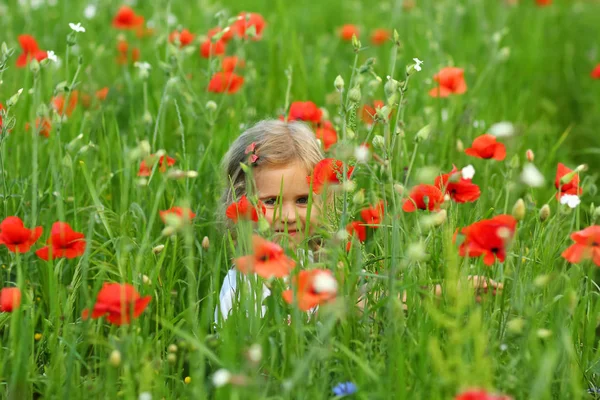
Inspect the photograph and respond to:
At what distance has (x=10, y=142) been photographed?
2979 mm

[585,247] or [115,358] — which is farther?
[585,247]

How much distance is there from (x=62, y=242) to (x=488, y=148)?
3.35ft

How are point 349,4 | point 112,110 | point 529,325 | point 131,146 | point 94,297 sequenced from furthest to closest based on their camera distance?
point 349,4 → point 112,110 → point 131,146 → point 94,297 → point 529,325

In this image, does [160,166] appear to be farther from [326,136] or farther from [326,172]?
[326,172]

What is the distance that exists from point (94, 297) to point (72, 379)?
0.19 meters

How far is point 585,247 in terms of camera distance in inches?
65.6

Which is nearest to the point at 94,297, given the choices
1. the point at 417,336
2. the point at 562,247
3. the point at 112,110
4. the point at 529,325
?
the point at 417,336

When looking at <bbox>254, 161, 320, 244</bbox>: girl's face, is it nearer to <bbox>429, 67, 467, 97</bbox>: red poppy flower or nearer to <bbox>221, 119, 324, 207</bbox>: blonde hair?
<bbox>221, 119, 324, 207</bbox>: blonde hair

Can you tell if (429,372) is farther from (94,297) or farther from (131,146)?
(131,146)

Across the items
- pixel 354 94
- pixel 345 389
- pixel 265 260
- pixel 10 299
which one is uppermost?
pixel 354 94

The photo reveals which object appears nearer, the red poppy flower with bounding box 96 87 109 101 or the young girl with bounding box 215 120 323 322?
the young girl with bounding box 215 120 323 322

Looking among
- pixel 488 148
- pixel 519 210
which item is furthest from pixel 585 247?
pixel 488 148

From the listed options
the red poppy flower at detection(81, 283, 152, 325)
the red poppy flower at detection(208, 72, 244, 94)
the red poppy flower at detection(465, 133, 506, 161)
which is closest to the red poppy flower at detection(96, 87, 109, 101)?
the red poppy flower at detection(208, 72, 244, 94)

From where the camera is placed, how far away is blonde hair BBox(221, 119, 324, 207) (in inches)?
94.9
